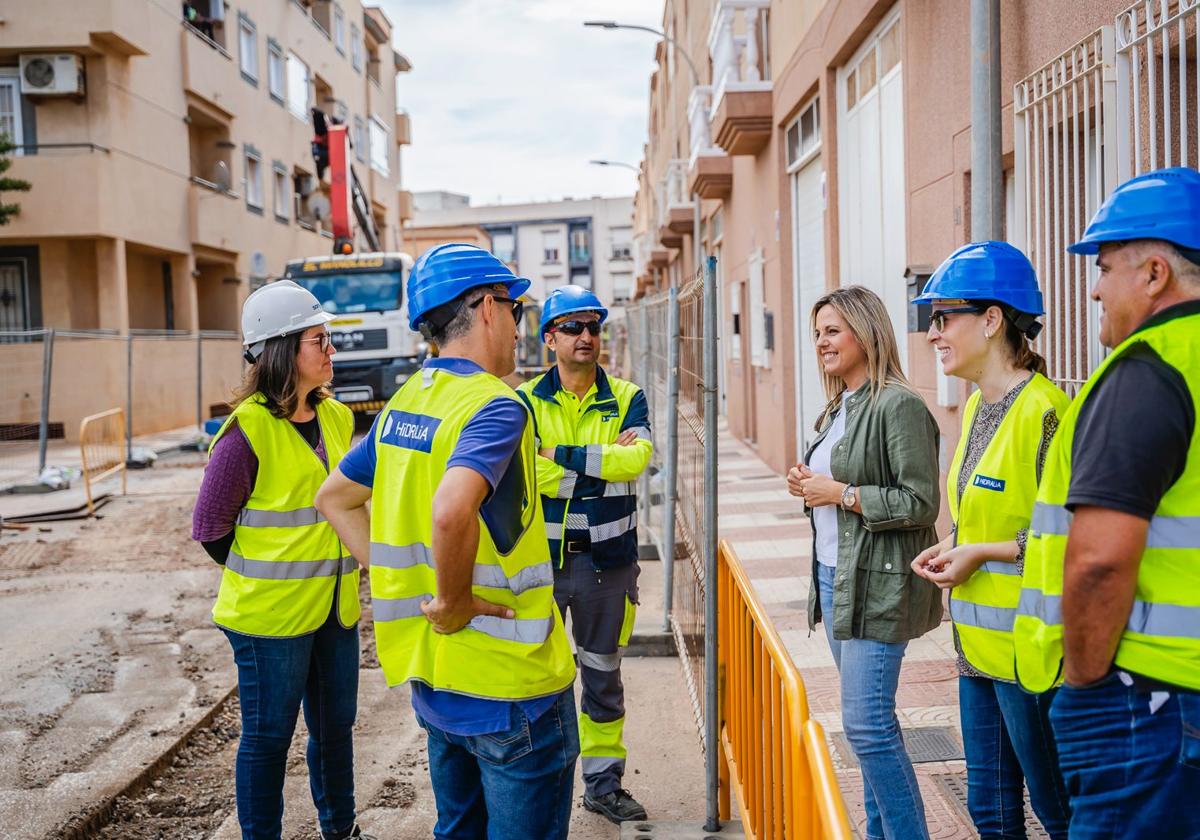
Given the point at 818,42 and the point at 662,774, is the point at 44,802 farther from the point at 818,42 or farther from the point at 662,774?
the point at 818,42

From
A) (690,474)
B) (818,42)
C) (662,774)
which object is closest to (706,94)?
(818,42)

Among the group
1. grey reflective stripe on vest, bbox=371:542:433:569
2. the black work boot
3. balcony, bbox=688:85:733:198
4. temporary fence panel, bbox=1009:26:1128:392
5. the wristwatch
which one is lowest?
the black work boot

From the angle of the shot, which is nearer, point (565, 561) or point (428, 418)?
point (428, 418)

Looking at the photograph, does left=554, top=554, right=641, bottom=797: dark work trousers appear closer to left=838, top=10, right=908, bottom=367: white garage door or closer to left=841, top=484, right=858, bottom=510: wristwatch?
left=841, top=484, right=858, bottom=510: wristwatch

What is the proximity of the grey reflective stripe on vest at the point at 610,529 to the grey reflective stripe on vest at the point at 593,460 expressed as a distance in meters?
0.22

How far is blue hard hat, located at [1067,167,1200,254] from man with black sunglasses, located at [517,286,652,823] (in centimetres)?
241

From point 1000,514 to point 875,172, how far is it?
679 cm

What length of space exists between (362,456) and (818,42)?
897 cm

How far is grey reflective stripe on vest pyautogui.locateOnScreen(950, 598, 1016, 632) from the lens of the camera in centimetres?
284

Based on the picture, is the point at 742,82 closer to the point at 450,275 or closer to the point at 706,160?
the point at 706,160

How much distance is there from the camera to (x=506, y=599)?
8.87 feet

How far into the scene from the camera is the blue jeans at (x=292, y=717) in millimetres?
3674

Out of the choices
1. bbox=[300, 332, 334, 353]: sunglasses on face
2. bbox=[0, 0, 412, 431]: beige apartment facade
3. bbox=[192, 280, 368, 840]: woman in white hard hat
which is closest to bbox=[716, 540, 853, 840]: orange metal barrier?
bbox=[192, 280, 368, 840]: woman in white hard hat

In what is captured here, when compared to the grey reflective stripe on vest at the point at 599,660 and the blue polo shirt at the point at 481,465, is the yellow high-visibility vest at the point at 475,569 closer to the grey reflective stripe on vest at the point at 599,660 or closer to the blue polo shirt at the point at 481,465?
the blue polo shirt at the point at 481,465
